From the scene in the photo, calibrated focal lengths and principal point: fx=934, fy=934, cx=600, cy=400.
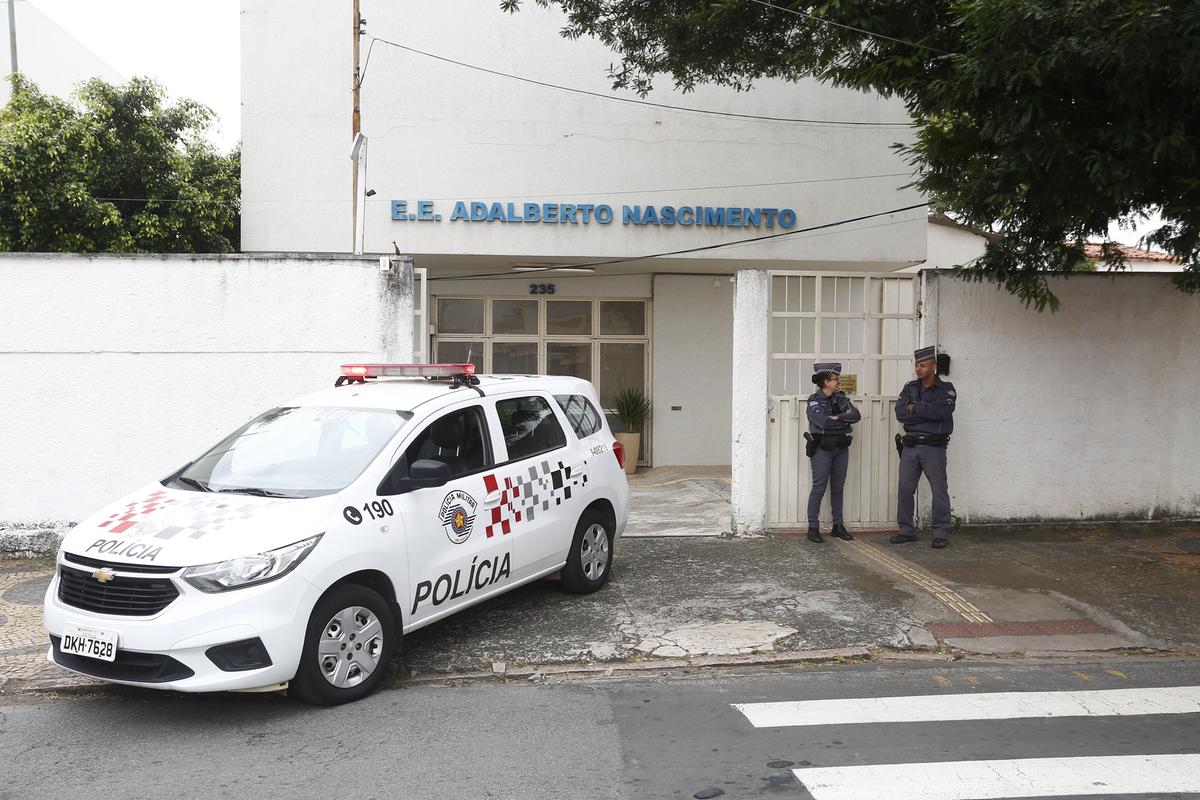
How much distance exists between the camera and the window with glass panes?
16250 mm

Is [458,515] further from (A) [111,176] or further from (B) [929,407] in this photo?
(A) [111,176]

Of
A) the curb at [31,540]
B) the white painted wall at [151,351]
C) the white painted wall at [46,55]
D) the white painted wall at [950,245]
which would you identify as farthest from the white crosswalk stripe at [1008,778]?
the white painted wall at [46,55]

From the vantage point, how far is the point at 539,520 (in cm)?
641

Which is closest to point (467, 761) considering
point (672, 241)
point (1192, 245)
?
point (1192, 245)

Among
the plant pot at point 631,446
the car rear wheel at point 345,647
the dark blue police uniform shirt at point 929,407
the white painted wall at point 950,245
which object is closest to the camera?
the car rear wheel at point 345,647

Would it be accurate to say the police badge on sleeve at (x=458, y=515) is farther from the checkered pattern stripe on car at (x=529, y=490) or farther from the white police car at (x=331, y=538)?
the checkered pattern stripe on car at (x=529, y=490)

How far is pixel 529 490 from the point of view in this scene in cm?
634

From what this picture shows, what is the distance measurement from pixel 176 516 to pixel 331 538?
876 mm

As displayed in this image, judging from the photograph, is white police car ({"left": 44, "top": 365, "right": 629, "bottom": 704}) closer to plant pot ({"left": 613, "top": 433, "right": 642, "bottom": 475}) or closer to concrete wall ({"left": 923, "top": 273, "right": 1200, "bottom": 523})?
concrete wall ({"left": 923, "top": 273, "right": 1200, "bottom": 523})

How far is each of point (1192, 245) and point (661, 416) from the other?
31.7ft

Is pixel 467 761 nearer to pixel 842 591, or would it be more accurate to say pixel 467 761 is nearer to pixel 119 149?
pixel 842 591

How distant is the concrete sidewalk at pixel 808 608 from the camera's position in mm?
5977

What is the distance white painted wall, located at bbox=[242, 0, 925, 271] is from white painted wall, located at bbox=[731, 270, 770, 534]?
590 centimetres

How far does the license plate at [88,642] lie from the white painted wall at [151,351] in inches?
159
